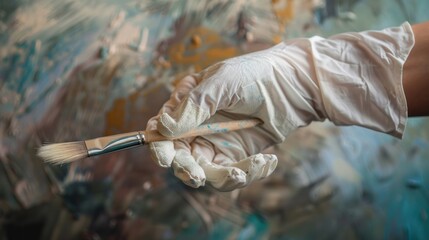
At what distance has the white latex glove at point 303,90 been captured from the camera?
657mm

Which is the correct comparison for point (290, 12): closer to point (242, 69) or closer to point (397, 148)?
point (397, 148)

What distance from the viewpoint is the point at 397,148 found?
1282mm

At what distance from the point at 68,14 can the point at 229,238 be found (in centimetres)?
73

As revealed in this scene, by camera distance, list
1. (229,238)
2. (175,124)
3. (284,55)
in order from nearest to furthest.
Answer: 1. (175,124)
2. (284,55)
3. (229,238)

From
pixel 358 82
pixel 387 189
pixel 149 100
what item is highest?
pixel 358 82

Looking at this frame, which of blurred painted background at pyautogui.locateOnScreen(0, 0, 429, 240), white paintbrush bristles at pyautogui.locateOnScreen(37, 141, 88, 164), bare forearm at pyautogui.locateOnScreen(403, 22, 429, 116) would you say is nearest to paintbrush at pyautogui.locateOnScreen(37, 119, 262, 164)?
white paintbrush bristles at pyautogui.locateOnScreen(37, 141, 88, 164)

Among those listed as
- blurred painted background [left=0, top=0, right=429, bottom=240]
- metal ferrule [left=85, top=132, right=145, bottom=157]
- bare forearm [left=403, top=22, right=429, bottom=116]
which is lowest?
blurred painted background [left=0, top=0, right=429, bottom=240]

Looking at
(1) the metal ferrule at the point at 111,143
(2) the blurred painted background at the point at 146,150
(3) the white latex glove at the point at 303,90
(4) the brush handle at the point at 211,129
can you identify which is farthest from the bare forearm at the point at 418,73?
(2) the blurred painted background at the point at 146,150

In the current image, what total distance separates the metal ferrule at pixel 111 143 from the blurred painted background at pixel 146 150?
58 cm

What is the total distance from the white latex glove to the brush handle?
0.05 ft

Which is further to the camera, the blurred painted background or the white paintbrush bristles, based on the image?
the blurred painted background

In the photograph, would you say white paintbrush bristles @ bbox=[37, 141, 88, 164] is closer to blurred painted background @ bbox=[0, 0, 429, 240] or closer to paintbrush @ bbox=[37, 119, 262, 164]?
paintbrush @ bbox=[37, 119, 262, 164]

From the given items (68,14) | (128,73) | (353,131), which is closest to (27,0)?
(68,14)

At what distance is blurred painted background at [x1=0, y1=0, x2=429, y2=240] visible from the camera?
113 cm
